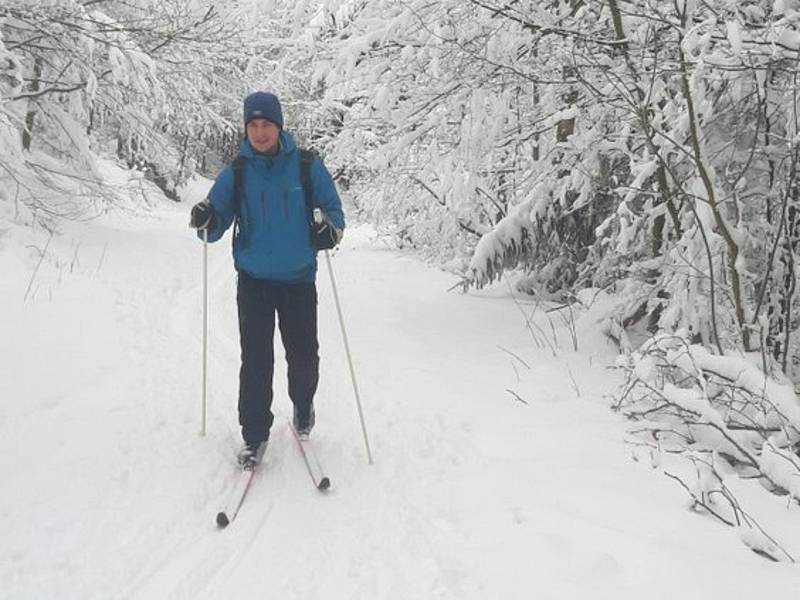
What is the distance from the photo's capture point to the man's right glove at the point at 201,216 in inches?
159

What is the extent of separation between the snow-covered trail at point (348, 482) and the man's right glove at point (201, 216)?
1.45 meters

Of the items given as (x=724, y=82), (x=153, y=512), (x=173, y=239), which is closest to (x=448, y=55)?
(x=724, y=82)

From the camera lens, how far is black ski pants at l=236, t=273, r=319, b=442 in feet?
14.0

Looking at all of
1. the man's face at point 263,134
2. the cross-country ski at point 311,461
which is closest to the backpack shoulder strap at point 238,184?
the man's face at point 263,134

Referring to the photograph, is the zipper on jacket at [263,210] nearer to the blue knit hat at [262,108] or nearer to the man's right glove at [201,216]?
the man's right glove at [201,216]

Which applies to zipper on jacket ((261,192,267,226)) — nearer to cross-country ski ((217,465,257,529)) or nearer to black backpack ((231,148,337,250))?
black backpack ((231,148,337,250))

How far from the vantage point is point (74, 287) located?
7.93 meters

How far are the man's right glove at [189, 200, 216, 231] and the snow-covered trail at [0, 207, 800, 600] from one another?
1.45 m

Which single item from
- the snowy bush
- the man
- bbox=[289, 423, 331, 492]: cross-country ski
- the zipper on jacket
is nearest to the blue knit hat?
the man

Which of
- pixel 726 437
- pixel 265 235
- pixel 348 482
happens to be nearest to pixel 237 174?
pixel 265 235

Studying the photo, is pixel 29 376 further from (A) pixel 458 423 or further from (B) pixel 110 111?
(B) pixel 110 111

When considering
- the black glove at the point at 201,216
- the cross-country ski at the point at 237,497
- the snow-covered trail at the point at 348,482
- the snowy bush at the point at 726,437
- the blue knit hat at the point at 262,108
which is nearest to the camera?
the snow-covered trail at the point at 348,482

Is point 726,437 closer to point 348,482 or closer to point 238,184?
point 348,482

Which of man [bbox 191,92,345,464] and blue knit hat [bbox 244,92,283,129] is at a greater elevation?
blue knit hat [bbox 244,92,283,129]
